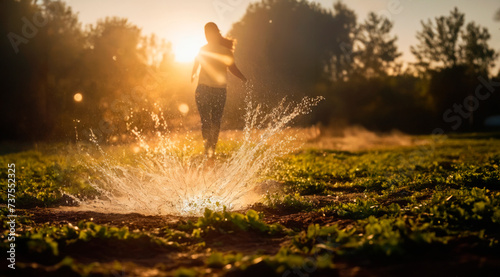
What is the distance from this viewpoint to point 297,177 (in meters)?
9.51

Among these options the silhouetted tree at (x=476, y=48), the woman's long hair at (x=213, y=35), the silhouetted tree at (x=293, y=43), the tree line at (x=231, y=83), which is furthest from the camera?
the silhouetted tree at (x=476, y=48)

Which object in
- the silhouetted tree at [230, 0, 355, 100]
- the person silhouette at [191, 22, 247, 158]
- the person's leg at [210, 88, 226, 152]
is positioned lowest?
the person's leg at [210, 88, 226, 152]

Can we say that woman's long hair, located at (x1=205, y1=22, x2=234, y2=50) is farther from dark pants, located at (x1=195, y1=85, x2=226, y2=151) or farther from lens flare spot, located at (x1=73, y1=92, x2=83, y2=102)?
lens flare spot, located at (x1=73, y1=92, x2=83, y2=102)

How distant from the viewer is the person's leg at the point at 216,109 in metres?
8.51

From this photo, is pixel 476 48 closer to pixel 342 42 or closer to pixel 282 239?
pixel 342 42

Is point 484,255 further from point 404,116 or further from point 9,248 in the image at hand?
point 404,116

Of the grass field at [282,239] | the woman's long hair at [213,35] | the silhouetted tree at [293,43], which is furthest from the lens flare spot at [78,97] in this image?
the grass field at [282,239]

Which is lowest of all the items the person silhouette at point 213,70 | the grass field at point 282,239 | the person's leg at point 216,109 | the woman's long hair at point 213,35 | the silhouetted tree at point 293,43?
the grass field at point 282,239

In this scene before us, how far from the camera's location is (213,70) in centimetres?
849

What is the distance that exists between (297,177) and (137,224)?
16.3ft

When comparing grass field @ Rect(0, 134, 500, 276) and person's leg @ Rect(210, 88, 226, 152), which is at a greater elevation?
person's leg @ Rect(210, 88, 226, 152)

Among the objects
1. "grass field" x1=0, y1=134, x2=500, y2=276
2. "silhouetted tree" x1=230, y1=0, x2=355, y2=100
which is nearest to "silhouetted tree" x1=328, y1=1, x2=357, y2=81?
"silhouetted tree" x1=230, y1=0, x2=355, y2=100

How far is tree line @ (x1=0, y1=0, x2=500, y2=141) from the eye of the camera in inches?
608

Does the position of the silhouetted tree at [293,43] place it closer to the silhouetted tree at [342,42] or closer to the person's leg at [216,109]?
the silhouetted tree at [342,42]
